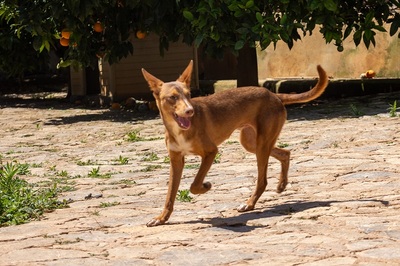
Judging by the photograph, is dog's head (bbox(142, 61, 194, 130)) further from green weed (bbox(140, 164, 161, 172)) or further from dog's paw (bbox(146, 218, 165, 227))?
green weed (bbox(140, 164, 161, 172))

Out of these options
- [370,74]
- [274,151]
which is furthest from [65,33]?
[274,151]

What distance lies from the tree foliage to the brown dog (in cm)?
548

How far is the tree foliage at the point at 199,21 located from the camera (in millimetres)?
13516

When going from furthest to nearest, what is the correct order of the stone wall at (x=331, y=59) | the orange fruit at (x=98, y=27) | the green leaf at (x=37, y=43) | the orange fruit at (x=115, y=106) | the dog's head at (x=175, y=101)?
1. the orange fruit at (x=115, y=106)
2. the stone wall at (x=331, y=59)
3. the orange fruit at (x=98, y=27)
4. the green leaf at (x=37, y=43)
5. the dog's head at (x=175, y=101)

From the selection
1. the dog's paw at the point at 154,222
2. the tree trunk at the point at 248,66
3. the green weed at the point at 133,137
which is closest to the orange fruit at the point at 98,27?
the tree trunk at the point at 248,66

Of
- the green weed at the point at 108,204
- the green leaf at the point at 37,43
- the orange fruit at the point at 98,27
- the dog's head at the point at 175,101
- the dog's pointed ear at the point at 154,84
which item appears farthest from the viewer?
the orange fruit at the point at 98,27

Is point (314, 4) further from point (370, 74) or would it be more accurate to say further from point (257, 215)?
point (257, 215)

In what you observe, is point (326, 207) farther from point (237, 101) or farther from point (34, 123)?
point (34, 123)

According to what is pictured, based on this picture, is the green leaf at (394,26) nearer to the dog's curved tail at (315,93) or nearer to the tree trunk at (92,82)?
the dog's curved tail at (315,93)

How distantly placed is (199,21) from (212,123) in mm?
6494

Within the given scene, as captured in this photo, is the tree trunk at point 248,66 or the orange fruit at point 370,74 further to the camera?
the orange fruit at point 370,74

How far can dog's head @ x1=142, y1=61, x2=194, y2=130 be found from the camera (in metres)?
6.88

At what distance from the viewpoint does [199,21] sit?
45.1 ft

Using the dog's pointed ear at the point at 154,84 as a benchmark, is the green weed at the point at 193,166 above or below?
below
